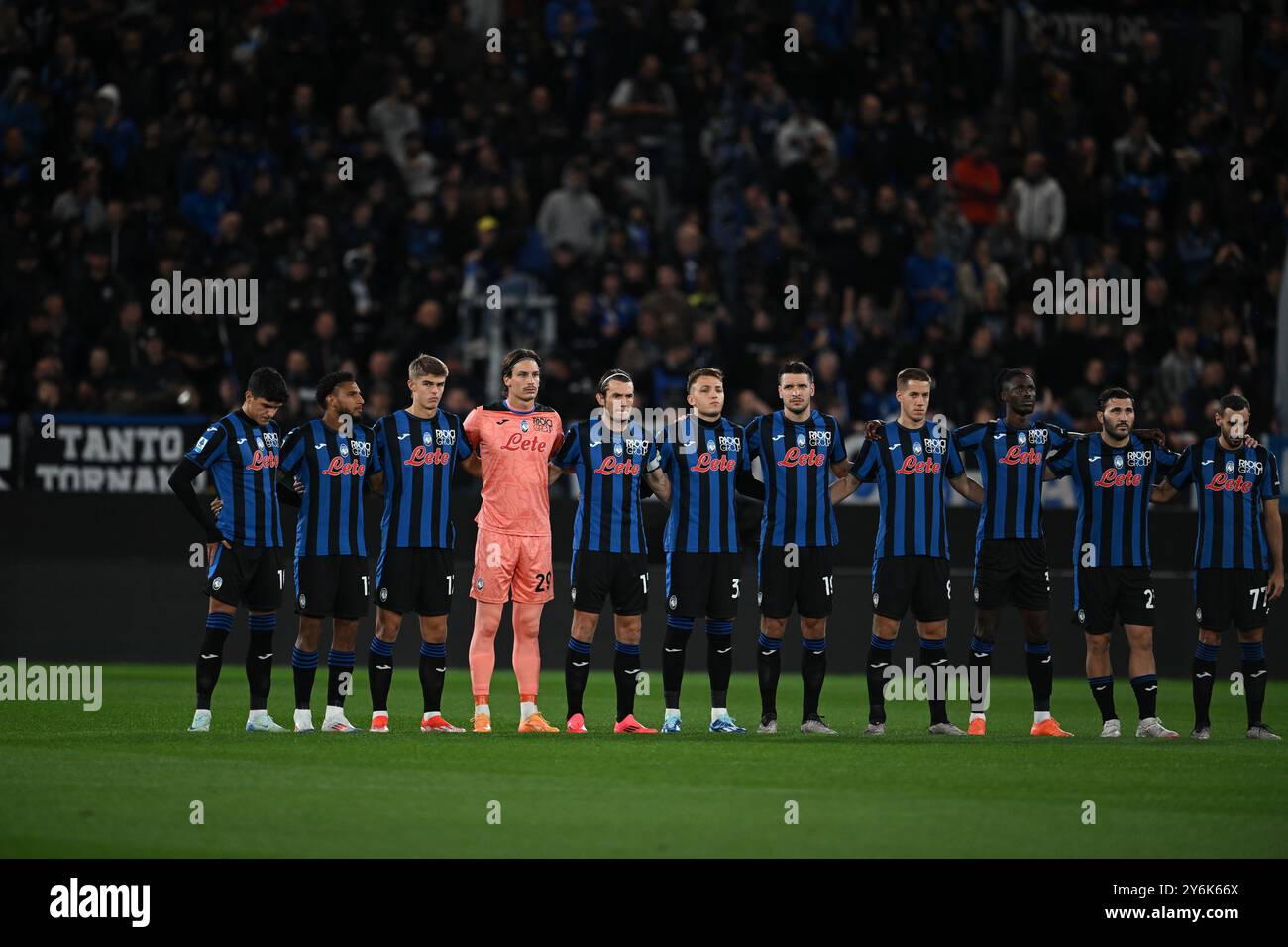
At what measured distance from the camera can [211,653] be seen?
36.7ft

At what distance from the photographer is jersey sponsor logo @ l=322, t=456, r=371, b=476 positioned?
11.4 m

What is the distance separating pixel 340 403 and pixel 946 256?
9.85 metres

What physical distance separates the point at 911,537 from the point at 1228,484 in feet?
6.58

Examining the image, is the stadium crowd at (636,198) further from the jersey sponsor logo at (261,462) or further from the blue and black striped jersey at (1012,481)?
the jersey sponsor logo at (261,462)

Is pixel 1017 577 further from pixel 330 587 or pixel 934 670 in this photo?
pixel 330 587

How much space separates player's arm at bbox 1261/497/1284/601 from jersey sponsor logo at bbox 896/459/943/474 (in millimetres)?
2041

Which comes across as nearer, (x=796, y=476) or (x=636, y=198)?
(x=796, y=476)

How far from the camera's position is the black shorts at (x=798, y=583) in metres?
11.5

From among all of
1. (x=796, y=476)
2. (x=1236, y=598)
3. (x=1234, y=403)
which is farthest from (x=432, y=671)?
(x=1234, y=403)

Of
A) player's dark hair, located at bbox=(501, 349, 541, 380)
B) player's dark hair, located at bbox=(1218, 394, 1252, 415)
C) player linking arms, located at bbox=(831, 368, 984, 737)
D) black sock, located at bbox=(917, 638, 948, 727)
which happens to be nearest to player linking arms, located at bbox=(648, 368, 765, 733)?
player linking arms, located at bbox=(831, 368, 984, 737)

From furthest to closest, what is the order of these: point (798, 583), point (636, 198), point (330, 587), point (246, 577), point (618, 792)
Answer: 1. point (636, 198)
2. point (798, 583)
3. point (330, 587)
4. point (246, 577)
5. point (618, 792)

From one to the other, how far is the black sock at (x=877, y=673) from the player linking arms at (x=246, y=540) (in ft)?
11.5

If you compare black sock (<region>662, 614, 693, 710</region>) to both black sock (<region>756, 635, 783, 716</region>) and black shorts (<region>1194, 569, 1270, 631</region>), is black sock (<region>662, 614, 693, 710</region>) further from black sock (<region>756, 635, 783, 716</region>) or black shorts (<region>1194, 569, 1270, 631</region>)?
black shorts (<region>1194, 569, 1270, 631</region>)

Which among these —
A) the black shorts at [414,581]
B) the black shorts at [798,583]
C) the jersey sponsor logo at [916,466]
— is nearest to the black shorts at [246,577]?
the black shorts at [414,581]
